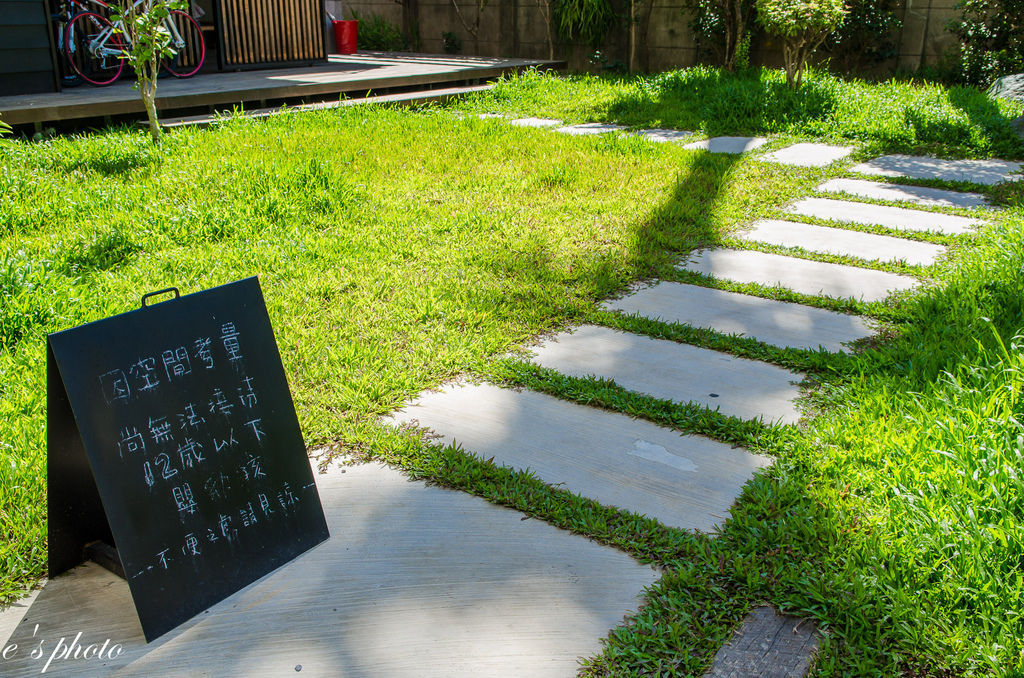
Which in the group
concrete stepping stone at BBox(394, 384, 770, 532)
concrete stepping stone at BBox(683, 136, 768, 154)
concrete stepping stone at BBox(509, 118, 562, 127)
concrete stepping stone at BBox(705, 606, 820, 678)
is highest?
concrete stepping stone at BBox(509, 118, 562, 127)

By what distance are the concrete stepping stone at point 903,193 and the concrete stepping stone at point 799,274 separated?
1.60 m

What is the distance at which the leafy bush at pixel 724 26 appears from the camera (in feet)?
35.0

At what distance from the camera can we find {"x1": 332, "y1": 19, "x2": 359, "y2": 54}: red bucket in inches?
557

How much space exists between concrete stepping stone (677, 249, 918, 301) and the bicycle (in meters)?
6.20

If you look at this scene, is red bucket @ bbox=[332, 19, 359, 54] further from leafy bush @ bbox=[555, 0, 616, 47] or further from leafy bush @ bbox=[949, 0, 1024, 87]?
leafy bush @ bbox=[949, 0, 1024, 87]

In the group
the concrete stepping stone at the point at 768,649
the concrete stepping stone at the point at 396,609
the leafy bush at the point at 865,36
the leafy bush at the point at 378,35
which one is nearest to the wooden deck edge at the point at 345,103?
the leafy bush at the point at 865,36

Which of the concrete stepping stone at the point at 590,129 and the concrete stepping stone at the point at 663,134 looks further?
the concrete stepping stone at the point at 590,129

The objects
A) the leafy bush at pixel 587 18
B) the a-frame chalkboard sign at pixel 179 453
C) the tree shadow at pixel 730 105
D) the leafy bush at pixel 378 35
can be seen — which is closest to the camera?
the a-frame chalkboard sign at pixel 179 453

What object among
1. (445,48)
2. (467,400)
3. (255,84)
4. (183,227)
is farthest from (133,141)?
(445,48)

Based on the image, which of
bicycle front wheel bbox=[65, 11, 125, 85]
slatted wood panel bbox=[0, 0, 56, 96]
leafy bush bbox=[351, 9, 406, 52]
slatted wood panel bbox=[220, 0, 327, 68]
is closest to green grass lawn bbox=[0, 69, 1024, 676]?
slatted wood panel bbox=[0, 0, 56, 96]

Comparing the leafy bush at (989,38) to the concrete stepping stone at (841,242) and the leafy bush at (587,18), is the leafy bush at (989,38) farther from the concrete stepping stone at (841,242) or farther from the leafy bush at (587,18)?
the concrete stepping stone at (841,242)

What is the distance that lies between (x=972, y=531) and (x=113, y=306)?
337 centimetres

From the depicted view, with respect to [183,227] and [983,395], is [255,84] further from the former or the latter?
[983,395]

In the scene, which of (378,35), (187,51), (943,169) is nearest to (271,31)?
(187,51)
